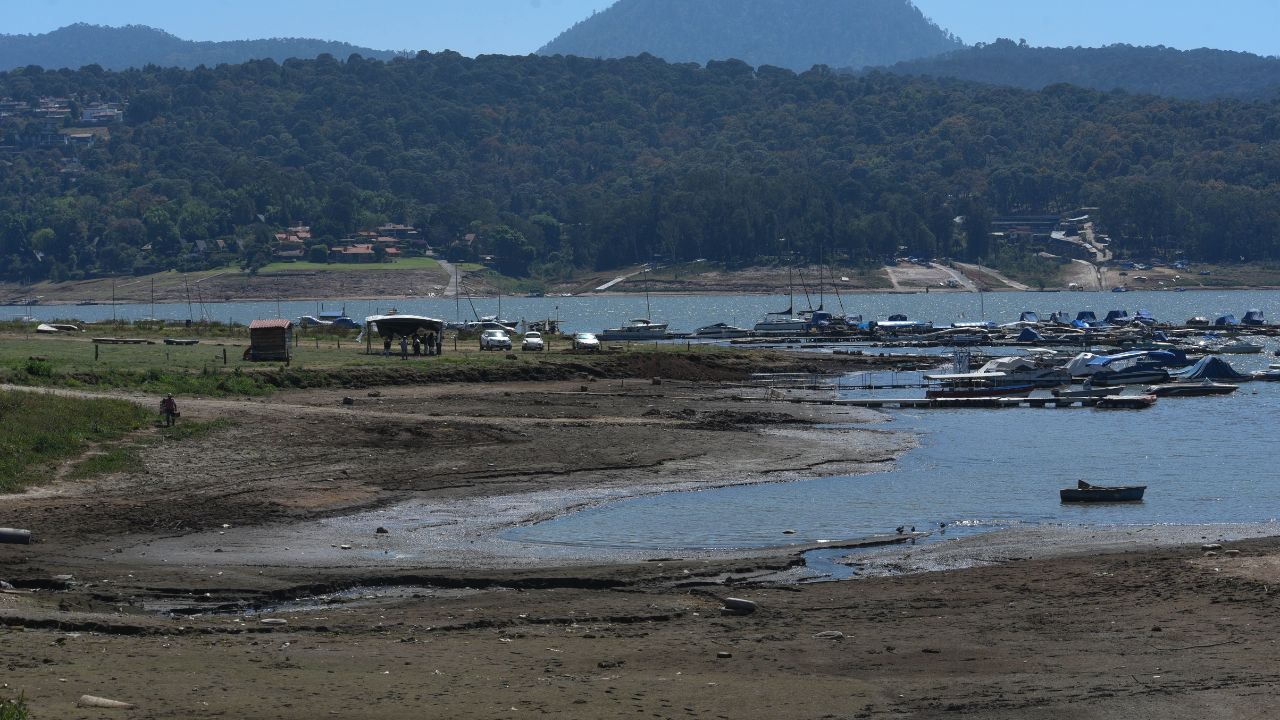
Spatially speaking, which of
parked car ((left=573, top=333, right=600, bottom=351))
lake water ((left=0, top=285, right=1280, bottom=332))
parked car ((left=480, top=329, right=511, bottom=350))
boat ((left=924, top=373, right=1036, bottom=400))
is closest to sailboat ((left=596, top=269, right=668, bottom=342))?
lake water ((left=0, top=285, right=1280, bottom=332))

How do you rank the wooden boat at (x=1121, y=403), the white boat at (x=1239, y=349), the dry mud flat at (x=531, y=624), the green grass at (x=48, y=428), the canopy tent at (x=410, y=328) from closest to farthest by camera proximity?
the dry mud flat at (x=531, y=624)
the green grass at (x=48, y=428)
the wooden boat at (x=1121, y=403)
the canopy tent at (x=410, y=328)
the white boat at (x=1239, y=349)

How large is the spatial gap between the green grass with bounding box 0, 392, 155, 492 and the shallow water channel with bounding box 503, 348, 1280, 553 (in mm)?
9065

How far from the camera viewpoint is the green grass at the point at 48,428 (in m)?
30.0

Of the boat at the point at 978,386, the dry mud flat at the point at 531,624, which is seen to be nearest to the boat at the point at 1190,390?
the boat at the point at 978,386

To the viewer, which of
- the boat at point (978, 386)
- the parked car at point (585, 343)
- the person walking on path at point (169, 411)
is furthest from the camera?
the parked car at point (585, 343)

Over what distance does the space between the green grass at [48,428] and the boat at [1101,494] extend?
19166 millimetres

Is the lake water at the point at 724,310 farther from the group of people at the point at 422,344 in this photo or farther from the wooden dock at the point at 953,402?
the wooden dock at the point at 953,402

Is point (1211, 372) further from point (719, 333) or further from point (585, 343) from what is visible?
point (719, 333)

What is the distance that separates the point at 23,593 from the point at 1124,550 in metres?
16.5

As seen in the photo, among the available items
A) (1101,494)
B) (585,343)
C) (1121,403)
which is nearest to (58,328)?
(585,343)

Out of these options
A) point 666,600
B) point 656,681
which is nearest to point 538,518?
point 666,600

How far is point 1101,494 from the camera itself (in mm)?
33719

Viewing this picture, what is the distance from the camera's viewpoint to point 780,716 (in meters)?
16.0

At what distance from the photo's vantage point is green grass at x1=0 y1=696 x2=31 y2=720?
44.1 ft
